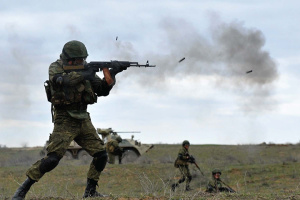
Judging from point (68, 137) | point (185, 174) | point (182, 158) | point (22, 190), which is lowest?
point (22, 190)

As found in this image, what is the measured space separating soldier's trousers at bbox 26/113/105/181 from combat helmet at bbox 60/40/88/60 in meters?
0.76

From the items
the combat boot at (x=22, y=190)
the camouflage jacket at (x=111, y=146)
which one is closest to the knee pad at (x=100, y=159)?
the combat boot at (x=22, y=190)

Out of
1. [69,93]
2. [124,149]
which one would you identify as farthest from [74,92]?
[124,149]

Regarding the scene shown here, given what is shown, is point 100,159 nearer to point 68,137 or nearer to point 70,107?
point 68,137

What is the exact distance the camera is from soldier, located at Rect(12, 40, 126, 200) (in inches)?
287

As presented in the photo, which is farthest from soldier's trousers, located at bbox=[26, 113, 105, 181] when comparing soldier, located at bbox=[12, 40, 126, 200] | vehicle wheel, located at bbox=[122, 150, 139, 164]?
vehicle wheel, located at bbox=[122, 150, 139, 164]

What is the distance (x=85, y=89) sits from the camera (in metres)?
7.48

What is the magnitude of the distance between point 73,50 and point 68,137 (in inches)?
44.4

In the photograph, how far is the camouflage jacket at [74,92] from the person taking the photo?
7.34 metres

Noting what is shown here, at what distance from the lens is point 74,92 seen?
7.39 meters

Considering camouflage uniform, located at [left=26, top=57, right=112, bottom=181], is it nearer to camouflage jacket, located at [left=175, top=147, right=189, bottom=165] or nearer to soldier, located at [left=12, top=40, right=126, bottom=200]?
soldier, located at [left=12, top=40, right=126, bottom=200]

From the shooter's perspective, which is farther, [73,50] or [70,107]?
[73,50]

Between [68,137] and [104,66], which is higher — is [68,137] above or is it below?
below

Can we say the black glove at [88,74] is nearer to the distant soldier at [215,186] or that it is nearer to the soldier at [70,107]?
the soldier at [70,107]
